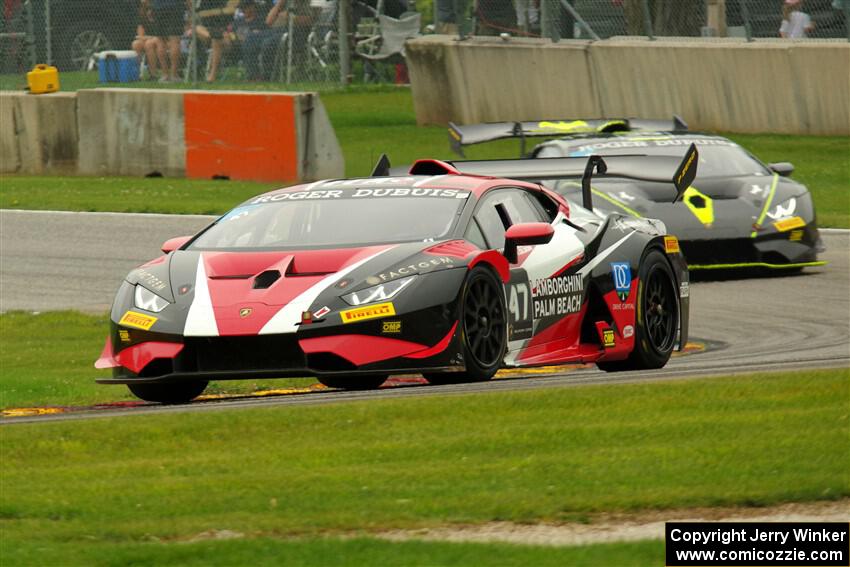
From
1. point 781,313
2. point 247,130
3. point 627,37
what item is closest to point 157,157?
point 247,130

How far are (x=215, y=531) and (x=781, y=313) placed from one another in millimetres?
9264

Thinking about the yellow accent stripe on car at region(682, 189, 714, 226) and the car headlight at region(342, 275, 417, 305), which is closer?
the car headlight at region(342, 275, 417, 305)

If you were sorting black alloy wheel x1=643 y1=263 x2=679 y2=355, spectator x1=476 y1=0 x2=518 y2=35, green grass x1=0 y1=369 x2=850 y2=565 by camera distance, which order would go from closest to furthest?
1. green grass x1=0 y1=369 x2=850 y2=565
2. black alloy wheel x1=643 y1=263 x2=679 y2=355
3. spectator x1=476 y1=0 x2=518 y2=35

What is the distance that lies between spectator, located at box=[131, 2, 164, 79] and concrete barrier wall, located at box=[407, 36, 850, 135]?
5.82 m

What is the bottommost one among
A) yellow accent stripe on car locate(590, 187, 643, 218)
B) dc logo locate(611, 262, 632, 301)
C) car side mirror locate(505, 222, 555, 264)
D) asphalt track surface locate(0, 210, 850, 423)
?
asphalt track surface locate(0, 210, 850, 423)

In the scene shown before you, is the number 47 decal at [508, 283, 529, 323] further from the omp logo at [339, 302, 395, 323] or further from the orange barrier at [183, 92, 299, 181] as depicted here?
the orange barrier at [183, 92, 299, 181]

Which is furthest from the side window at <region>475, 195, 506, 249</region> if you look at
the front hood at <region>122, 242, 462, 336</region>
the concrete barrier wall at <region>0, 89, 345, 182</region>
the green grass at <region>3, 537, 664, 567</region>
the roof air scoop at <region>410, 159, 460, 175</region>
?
the concrete barrier wall at <region>0, 89, 345, 182</region>

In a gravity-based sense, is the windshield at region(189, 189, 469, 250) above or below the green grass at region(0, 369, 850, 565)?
above

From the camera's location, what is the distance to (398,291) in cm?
973

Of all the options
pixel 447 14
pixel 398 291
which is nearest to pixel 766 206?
pixel 398 291

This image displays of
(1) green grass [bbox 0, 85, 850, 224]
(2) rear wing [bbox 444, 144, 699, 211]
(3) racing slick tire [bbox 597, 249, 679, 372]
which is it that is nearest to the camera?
(3) racing slick tire [bbox 597, 249, 679, 372]

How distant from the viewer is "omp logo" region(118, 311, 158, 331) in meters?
9.84

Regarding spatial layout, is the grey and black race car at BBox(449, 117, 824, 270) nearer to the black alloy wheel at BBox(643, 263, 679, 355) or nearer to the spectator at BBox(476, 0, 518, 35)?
the black alloy wheel at BBox(643, 263, 679, 355)

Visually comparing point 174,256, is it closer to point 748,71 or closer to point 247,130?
point 247,130
